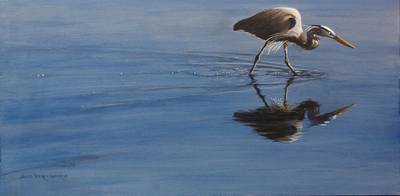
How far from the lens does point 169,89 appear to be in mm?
2180

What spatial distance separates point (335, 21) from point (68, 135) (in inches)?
67.5

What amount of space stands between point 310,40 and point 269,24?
0.89ft

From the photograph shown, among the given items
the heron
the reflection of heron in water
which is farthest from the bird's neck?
the reflection of heron in water

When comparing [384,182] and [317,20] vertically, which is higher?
[317,20]

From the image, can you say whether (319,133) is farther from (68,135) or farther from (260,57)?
(68,135)

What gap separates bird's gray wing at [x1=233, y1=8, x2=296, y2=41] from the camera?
218cm

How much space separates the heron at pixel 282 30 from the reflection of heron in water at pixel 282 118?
0.83 ft

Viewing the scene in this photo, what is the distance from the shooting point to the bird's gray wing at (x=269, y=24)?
2178 millimetres

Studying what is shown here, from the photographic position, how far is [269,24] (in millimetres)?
2242

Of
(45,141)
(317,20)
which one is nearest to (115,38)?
(45,141)

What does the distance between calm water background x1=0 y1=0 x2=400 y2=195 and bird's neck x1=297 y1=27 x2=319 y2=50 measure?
0.16ft

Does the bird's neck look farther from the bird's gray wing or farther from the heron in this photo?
the bird's gray wing
